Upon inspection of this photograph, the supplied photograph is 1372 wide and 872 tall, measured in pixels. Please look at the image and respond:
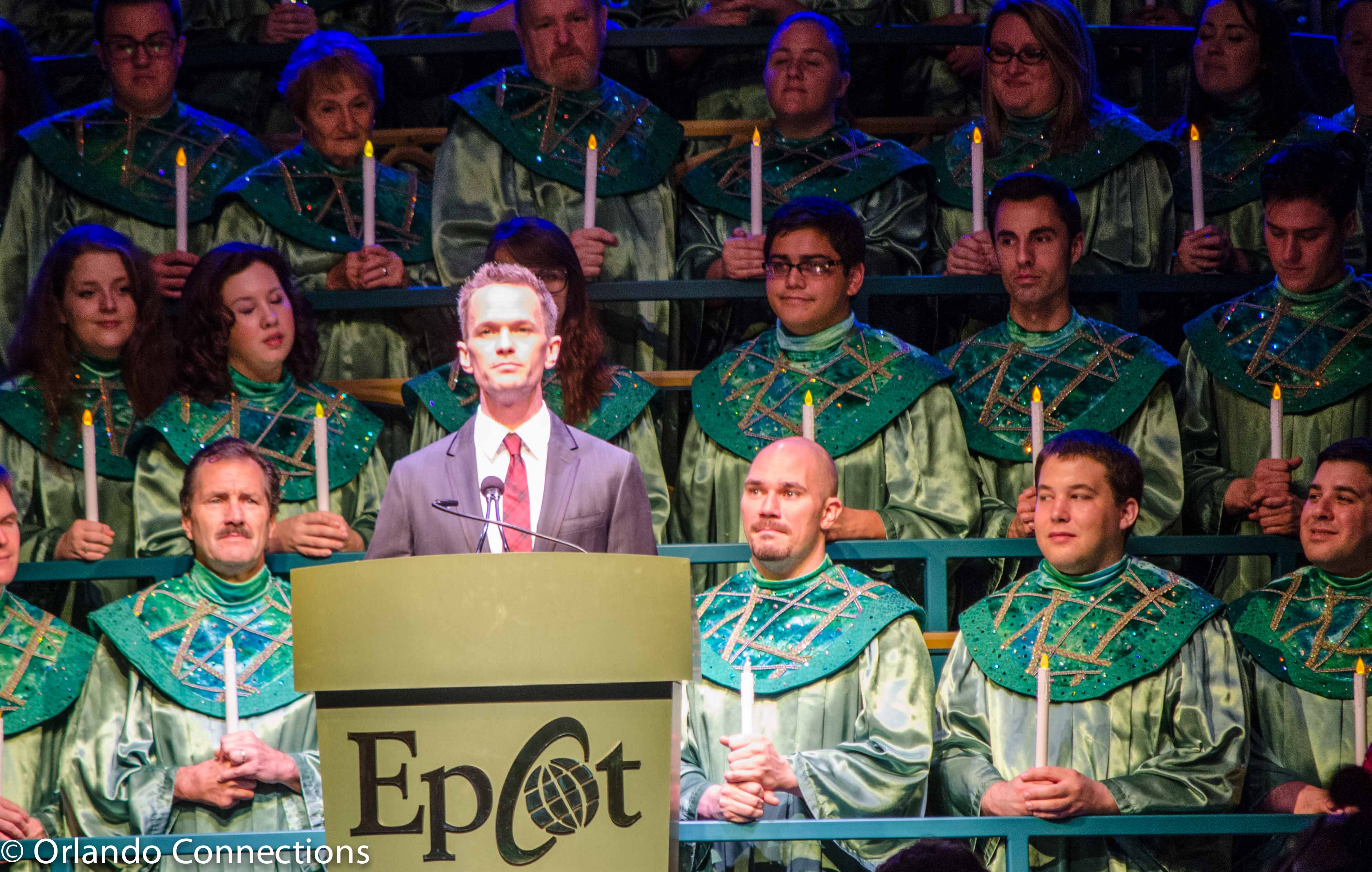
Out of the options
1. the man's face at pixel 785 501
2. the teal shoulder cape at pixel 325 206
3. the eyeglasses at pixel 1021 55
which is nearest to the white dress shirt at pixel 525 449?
the man's face at pixel 785 501

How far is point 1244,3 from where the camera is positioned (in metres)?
5.67

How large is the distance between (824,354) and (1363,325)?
1519 mm

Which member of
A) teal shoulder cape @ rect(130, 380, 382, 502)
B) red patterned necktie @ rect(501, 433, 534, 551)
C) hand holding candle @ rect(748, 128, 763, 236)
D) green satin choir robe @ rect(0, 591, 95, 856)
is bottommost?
green satin choir robe @ rect(0, 591, 95, 856)

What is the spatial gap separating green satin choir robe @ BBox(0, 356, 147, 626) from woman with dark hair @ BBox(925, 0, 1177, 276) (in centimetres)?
253

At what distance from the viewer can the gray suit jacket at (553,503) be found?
329 cm

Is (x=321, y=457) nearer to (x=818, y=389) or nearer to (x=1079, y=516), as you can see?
(x=818, y=389)

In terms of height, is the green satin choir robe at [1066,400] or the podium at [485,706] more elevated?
the green satin choir robe at [1066,400]

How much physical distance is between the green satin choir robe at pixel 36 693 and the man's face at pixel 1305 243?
11.0 feet

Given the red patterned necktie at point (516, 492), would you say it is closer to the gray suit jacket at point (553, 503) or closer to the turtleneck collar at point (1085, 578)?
the gray suit jacket at point (553, 503)

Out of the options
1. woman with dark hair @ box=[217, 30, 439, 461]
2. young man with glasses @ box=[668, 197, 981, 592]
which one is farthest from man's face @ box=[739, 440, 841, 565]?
woman with dark hair @ box=[217, 30, 439, 461]

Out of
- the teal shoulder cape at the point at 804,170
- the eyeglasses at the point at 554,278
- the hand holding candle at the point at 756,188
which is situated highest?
the teal shoulder cape at the point at 804,170

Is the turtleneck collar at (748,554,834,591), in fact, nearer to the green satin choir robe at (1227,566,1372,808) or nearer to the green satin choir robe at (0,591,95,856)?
the green satin choir robe at (1227,566,1372,808)

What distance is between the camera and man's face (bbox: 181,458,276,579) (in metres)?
4.21

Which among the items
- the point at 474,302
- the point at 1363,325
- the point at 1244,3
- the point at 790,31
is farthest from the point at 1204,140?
the point at 474,302
